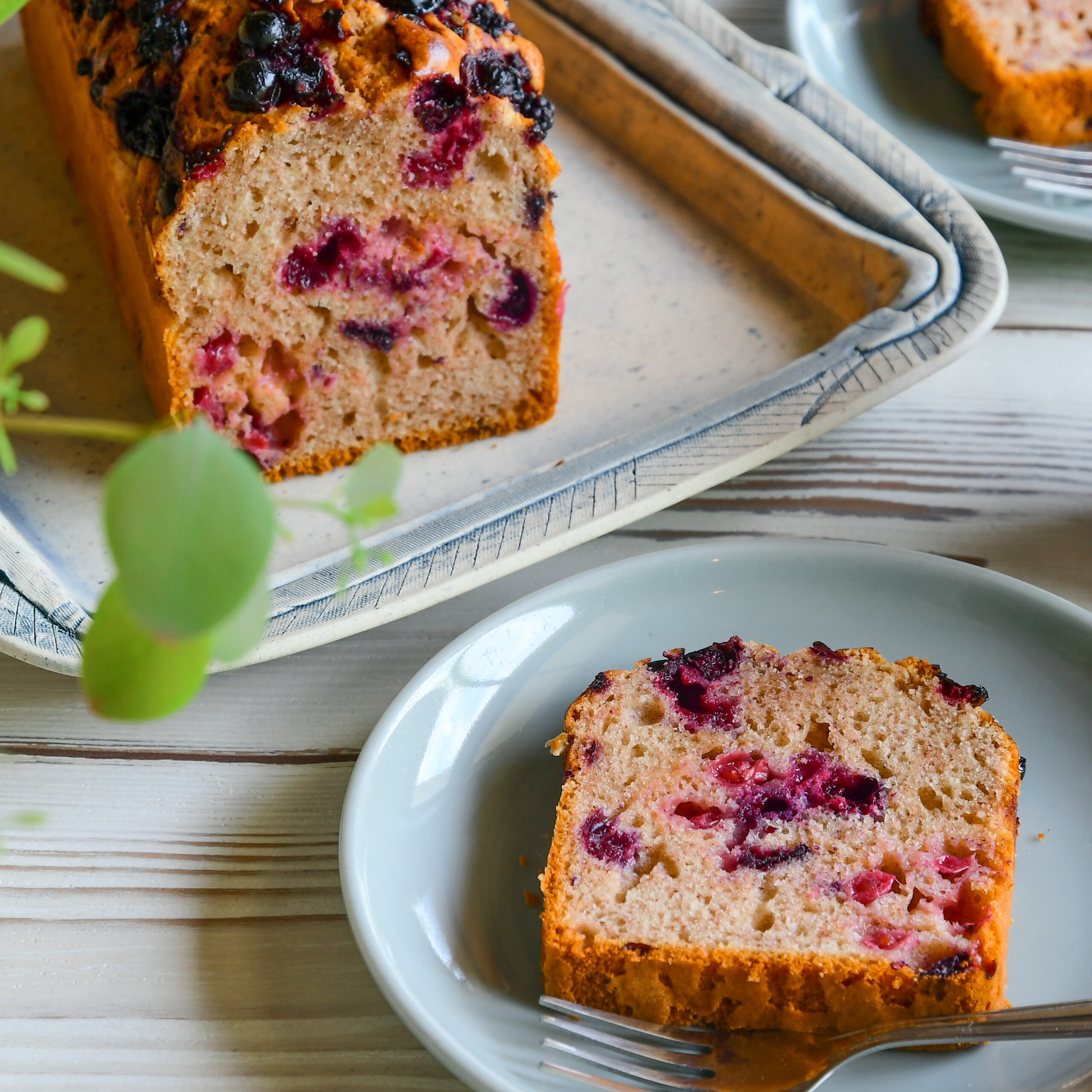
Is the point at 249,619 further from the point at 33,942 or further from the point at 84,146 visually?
the point at 84,146

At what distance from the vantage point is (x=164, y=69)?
1930 millimetres

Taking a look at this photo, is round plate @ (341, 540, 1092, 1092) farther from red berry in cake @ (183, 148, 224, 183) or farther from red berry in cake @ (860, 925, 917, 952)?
red berry in cake @ (183, 148, 224, 183)

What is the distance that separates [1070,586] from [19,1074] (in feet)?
5.33

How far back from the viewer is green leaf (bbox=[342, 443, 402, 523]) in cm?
69

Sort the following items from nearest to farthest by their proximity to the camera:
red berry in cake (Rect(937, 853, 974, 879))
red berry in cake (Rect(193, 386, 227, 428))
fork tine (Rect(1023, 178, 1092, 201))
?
red berry in cake (Rect(937, 853, 974, 879))
red berry in cake (Rect(193, 386, 227, 428))
fork tine (Rect(1023, 178, 1092, 201))

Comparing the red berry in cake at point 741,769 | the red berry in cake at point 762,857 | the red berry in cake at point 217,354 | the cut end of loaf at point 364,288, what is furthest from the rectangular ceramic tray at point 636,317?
the red berry in cake at point 762,857

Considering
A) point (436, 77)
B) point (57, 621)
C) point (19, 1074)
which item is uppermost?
point (436, 77)

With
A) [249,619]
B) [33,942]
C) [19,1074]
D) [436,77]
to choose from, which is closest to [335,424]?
[436,77]

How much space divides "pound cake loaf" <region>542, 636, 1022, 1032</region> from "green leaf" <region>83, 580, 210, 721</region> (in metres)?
0.86

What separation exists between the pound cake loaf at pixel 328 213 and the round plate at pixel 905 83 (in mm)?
1031

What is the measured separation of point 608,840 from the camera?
1505 millimetres

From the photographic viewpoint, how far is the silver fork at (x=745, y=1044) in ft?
4.14

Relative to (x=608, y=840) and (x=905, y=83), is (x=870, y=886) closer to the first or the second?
(x=608, y=840)

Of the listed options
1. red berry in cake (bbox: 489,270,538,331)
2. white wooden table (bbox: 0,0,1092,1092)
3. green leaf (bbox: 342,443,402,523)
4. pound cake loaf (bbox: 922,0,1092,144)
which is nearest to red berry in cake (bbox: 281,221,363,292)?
red berry in cake (bbox: 489,270,538,331)
